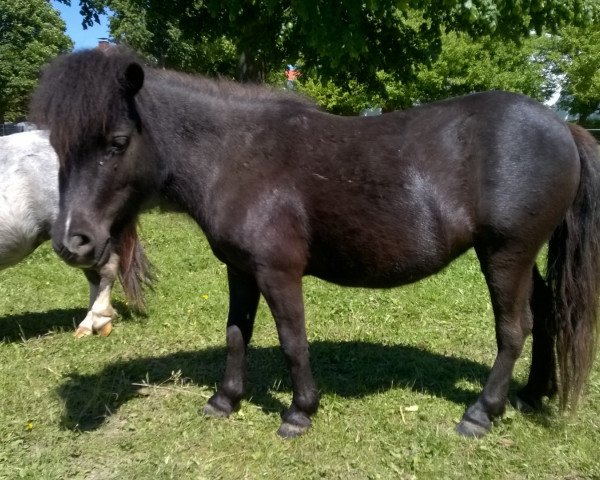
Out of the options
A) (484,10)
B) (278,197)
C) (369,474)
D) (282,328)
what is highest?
(484,10)

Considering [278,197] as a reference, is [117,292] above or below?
below

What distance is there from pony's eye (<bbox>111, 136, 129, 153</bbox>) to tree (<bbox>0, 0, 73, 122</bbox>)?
92.1 feet

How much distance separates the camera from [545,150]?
2.95 m

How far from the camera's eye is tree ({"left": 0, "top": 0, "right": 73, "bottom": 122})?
1089 inches

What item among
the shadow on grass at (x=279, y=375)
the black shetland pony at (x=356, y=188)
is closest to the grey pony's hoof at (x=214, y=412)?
the shadow on grass at (x=279, y=375)

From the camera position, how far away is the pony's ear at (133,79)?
2.72 metres

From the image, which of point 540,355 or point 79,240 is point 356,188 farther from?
point 540,355

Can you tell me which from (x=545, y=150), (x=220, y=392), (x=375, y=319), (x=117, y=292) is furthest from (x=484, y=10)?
(x=220, y=392)

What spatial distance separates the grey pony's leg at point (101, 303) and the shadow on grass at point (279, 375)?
72 centimetres

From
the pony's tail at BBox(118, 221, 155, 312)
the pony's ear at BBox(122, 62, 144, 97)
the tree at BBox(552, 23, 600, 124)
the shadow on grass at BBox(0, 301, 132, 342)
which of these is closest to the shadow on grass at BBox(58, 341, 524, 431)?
the pony's tail at BBox(118, 221, 155, 312)

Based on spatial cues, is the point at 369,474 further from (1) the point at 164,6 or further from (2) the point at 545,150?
(1) the point at 164,6

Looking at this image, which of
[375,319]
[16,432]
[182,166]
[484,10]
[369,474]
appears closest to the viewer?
[369,474]

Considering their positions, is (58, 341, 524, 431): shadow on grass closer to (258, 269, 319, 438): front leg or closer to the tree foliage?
(258, 269, 319, 438): front leg

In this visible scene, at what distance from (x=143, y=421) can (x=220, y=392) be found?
51cm
